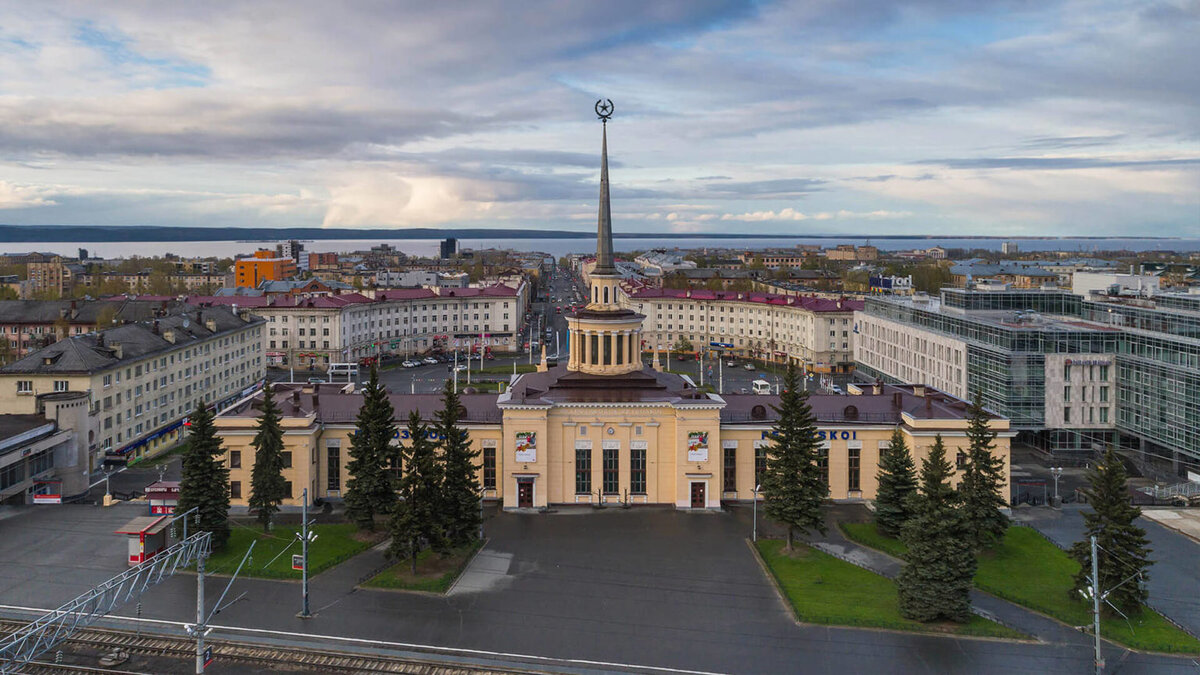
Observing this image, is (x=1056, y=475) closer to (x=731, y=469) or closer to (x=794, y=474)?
(x=731, y=469)

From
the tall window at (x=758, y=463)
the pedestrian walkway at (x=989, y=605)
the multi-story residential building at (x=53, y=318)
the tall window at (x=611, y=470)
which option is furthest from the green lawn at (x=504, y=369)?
the pedestrian walkway at (x=989, y=605)

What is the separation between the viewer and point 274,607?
38.4 metres

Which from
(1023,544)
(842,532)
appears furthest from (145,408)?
(1023,544)

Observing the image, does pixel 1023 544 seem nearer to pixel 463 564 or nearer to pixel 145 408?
pixel 463 564

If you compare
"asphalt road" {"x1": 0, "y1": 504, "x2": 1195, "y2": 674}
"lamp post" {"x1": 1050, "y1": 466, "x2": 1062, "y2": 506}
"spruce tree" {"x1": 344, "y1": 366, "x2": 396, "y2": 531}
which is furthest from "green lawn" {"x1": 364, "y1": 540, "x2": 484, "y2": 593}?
"lamp post" {"x1": 1050, "y1": 466, "x2": 1062, "y2": 506}

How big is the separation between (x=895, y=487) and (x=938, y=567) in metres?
11.9

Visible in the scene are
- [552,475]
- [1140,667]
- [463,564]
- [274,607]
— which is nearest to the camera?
[1140,667]

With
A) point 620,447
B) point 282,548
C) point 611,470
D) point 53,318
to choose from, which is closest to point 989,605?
point 620,447

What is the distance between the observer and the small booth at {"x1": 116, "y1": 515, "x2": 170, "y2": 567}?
133ft

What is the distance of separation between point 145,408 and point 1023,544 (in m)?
66.9

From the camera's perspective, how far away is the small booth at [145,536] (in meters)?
40.5

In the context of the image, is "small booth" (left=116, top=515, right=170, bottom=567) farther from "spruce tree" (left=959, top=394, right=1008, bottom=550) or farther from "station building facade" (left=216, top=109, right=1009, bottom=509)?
"spruce tree" (left=959, top=394, right=1008, bottom=550)

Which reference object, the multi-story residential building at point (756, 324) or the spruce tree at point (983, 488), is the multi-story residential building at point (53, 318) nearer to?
the multi-story residential building at point (756, 324)

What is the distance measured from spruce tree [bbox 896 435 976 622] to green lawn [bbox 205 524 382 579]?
27711mm
